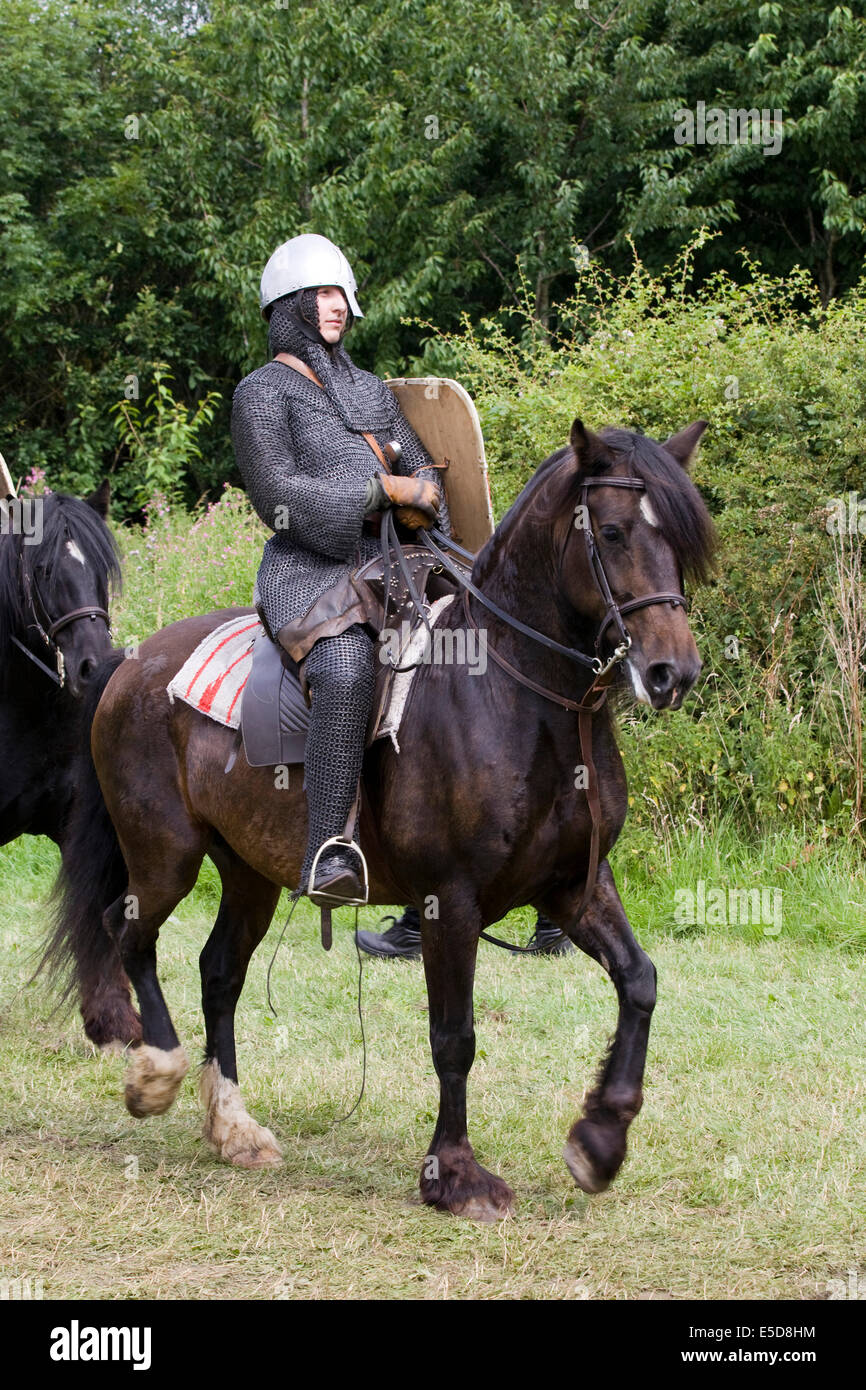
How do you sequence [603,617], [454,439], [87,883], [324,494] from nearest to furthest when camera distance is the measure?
1. [603,617]
2. [324,494]
3. [454,439]
4. [87,883]

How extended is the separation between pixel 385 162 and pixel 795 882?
13343 mm

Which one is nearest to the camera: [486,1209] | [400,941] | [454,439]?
[486,1209]

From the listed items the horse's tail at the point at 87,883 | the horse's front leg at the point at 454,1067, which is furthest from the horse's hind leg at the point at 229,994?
the horse's front leg at the point at 454,1067

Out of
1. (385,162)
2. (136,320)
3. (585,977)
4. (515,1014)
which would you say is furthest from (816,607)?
(136,320)

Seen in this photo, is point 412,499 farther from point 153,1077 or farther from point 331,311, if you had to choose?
point 153,1077

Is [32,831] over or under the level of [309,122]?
under

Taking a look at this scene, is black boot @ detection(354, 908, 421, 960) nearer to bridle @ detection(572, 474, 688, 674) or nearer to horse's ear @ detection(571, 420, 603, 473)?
bridle @ detection(572, 474, 688, 674)

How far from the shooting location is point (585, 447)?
3973 mm

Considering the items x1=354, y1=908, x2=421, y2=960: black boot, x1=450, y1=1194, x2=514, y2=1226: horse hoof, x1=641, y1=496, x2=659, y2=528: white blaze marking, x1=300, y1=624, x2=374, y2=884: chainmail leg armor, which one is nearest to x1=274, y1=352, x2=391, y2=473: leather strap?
x1=300, y1=624, x2=374, y2=884: chainmail leg armor

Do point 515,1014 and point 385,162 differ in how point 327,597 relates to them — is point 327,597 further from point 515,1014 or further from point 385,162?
point 385,162

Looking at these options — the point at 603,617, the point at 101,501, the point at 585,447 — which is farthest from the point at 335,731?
the point at 101,501

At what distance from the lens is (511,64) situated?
1794cm

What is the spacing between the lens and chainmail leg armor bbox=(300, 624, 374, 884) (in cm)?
437

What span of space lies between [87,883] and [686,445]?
3035 millimetres
